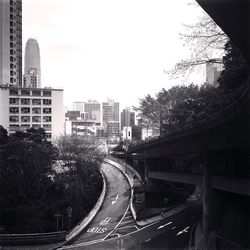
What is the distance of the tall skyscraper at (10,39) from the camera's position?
163ft

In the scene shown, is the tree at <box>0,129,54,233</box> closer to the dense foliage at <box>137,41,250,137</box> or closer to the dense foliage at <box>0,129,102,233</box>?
the dense foliage at <box>0,129,102,233</box>

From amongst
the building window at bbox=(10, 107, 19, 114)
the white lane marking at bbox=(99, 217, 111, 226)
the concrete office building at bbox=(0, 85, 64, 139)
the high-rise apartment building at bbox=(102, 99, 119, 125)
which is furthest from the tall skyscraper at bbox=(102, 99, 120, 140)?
the white lane marking at bbox=(99, 217, 111, 226)

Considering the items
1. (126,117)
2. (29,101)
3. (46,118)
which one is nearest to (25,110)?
(29,101)

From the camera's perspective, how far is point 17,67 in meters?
55.5

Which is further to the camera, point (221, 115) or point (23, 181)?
point (23, 181)

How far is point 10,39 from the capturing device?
51.2 meters

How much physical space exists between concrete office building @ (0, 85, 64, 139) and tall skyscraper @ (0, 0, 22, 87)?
5754 mm

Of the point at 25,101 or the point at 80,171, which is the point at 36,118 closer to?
the point at 25,101

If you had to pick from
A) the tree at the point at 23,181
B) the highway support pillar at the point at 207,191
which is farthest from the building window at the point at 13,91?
the highway support pillar at the point at 207,191

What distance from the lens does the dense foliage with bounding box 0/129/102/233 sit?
2277 cm

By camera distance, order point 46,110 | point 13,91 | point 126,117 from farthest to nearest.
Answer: point 126,117
point 46,110
point 13,91

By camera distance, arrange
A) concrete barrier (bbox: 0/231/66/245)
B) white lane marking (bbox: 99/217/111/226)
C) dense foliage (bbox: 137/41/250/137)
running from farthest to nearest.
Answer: white lane marking (bbox: 99/217/111/226) → concrete barrier (bbox: 0/231/66/245) → dense foliage (bbox: 137/41/250/137)

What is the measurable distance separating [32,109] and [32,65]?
14.2 meters

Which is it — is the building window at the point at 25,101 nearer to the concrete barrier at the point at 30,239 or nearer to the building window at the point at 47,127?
the building window at the point at 47,127
